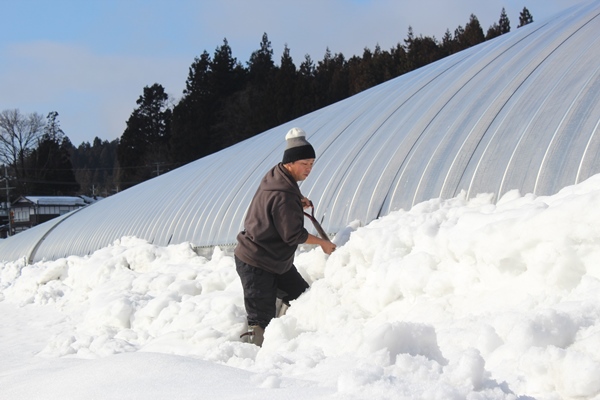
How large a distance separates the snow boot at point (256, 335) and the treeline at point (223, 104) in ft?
106

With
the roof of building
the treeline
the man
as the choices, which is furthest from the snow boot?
the roof of building

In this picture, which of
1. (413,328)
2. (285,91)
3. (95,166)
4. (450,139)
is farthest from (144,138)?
(413,328)

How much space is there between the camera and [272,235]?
182 inches

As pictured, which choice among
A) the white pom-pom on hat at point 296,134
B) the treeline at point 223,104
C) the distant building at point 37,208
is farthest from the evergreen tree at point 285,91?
the white pom-pom on hat at point 296,134

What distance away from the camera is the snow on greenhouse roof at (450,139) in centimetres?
470

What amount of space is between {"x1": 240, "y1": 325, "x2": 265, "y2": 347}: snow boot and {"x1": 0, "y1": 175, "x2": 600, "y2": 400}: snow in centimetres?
27

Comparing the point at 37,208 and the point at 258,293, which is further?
the point at 37,208

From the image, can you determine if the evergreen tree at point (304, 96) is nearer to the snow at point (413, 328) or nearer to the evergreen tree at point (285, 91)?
the evergreen tree at point (285, 91)

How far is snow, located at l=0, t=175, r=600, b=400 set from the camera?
8.56 ft

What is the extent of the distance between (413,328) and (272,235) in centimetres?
181

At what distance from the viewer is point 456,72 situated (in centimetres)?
802

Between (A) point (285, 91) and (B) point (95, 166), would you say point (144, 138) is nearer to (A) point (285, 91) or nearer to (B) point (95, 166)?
(A) point (285, 91)

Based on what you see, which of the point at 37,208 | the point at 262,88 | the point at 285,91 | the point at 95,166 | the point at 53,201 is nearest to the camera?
the point at 285,91

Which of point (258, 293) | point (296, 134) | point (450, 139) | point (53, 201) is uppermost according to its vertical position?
point (296, 134)
